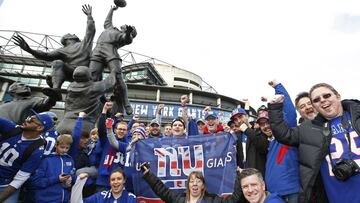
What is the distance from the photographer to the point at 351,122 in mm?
2781

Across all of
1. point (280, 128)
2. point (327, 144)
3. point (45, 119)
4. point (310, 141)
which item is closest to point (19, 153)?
point (45, 119)

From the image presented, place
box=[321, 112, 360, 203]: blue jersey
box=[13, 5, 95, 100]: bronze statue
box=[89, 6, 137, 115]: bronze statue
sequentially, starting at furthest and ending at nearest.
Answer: box=[89, 6, 137, 115]: bronze statue, box=[13, 5, 95, 100]: bronze statue, box=[321, 112, 360, 203]: blue jersey

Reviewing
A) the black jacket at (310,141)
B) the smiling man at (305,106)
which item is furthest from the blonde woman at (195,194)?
the smiling man at (305,106)

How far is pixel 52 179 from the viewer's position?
369cm

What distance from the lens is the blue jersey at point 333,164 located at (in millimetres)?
2652

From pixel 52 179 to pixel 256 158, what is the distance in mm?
2850

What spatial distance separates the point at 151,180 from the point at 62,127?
3.31 meters

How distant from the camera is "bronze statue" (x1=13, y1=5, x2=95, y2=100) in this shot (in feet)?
25.1

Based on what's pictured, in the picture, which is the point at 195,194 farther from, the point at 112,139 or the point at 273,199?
the point at 112,139

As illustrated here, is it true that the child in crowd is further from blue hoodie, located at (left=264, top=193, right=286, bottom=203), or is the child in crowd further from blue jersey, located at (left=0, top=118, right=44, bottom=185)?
blue hoodie, located at (left=264, top=193, right=286, bottom=203)

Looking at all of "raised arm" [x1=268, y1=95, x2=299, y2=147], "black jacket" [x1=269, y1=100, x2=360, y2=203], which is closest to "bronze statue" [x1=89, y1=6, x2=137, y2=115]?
"raised arm" [x1=268, y1=95, x2=299, y2=147]

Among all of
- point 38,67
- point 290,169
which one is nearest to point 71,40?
point 290,169

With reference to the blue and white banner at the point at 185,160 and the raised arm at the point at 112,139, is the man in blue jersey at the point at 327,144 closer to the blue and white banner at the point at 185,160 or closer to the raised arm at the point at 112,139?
the blue and white banner at the point at 185,160

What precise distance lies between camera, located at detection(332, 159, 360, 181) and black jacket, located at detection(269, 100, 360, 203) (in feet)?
0.72
